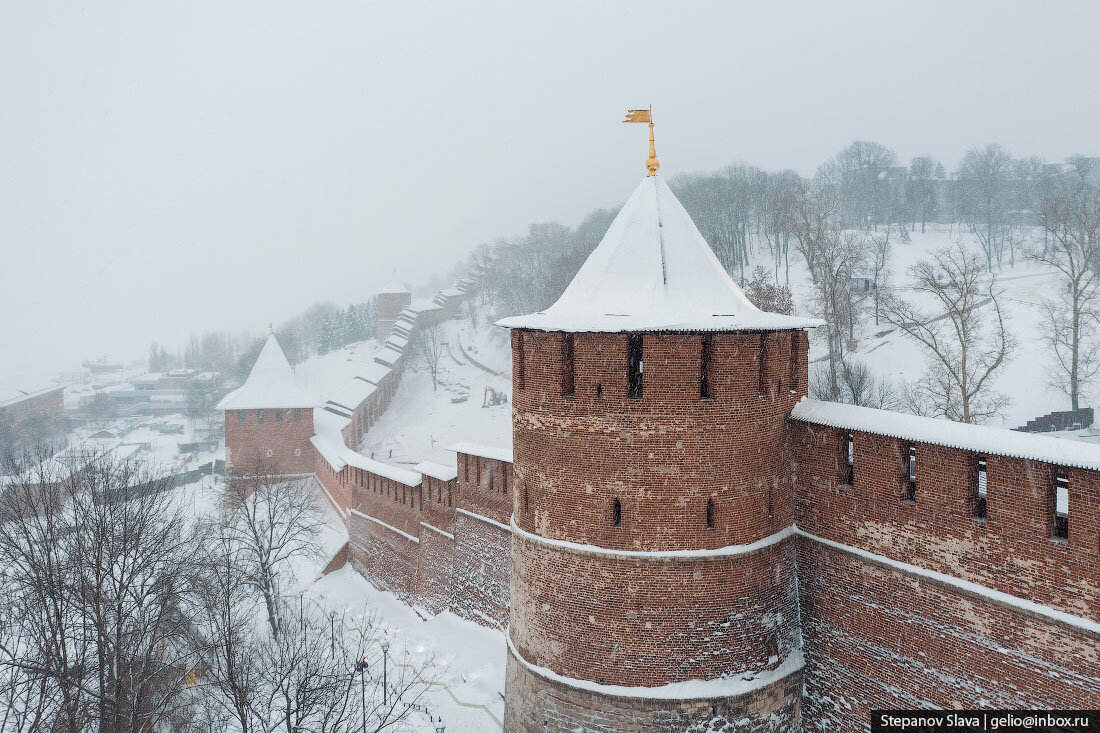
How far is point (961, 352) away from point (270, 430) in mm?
24432

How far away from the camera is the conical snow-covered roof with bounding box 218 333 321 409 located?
92.9 ft

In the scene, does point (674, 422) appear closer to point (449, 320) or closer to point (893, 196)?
point (893, 196)

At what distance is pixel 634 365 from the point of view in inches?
286

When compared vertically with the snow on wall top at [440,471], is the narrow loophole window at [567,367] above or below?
above

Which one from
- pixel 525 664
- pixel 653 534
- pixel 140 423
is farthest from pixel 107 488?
pixel 140 423

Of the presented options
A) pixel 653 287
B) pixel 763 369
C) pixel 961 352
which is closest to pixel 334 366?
pixel 961 352

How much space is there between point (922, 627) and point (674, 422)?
2.96 metres

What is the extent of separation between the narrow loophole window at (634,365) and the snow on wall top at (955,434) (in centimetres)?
184

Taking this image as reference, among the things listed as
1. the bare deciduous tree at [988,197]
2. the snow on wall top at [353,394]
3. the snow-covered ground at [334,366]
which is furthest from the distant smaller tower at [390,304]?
the bare deciduous tree at [988,197]

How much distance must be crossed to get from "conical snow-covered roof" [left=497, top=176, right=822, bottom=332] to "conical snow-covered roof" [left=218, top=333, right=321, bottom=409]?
2301 cm

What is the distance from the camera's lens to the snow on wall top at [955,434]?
5.56 meters

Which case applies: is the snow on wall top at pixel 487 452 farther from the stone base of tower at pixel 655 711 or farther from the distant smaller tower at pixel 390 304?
the distant smaller tower at pixel 390 304

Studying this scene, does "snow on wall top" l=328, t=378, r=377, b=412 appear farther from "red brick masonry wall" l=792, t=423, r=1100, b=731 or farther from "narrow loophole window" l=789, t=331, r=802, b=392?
"red brick masonry wall" l=792, t=423, r=1100, b=731

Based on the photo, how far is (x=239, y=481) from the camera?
2575 cm
